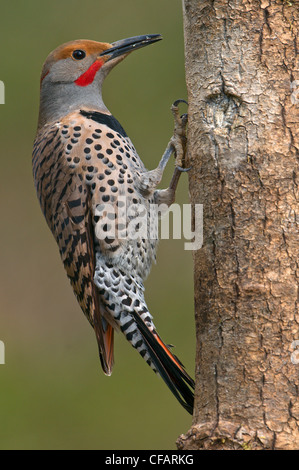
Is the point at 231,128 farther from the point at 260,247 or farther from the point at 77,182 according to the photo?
the point at 77,182

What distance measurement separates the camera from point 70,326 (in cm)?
578

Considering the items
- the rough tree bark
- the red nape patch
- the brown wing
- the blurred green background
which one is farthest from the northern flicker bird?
the blurred green background

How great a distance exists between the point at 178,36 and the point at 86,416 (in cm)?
295

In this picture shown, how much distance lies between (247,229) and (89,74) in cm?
158

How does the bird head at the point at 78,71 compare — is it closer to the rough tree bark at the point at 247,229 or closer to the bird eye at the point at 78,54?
the bird eye at the point at 78,54

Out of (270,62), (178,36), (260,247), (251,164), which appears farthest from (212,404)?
(178,36)

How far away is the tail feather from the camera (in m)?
3.20

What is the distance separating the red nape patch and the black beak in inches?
2.0

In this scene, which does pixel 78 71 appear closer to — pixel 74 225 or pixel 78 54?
pixel 78 54

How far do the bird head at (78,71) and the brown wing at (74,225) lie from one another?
0.23m

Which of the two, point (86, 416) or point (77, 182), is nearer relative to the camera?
point (77, 182)

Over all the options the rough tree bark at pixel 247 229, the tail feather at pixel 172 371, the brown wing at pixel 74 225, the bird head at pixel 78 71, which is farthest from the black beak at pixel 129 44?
the tail feather at pixel 172 371

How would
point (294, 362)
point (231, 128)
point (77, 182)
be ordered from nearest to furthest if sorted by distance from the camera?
point (294, 362) → point (231, 128) → point (77, 182)

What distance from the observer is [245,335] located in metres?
2.66
